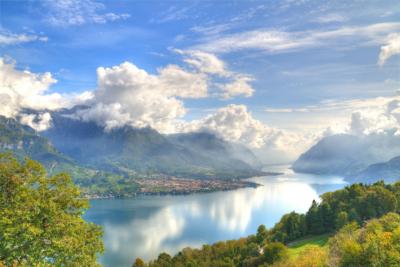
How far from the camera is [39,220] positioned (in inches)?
632

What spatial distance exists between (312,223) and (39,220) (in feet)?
206

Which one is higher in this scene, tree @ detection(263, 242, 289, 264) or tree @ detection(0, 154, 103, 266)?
tree @ detection(0, 154, 103, 266)

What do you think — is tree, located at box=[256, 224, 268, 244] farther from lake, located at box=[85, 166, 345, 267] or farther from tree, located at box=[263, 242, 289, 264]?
lake, located at box=[85, 166, 345, 267]

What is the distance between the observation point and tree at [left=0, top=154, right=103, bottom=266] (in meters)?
15.0

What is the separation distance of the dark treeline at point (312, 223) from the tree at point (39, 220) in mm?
45578

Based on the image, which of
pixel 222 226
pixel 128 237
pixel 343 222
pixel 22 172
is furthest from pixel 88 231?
pixel 222 226

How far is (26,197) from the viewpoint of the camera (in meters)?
16.0

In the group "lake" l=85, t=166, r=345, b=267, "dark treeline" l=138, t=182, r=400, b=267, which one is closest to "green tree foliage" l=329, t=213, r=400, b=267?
"dark treeline" l=138, t=182, r=400, b=267

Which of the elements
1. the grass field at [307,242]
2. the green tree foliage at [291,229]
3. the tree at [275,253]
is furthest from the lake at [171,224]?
the tree at [275,253]

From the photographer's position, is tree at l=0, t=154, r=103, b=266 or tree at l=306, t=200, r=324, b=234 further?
tree at l=306, t=200, r=324, b=234

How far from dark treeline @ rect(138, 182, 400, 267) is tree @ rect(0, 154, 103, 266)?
45578mm

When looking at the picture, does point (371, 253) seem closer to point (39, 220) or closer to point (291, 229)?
point (39, 220)

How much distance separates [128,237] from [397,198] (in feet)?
288

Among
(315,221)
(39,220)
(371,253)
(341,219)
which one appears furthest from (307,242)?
(39,220)
